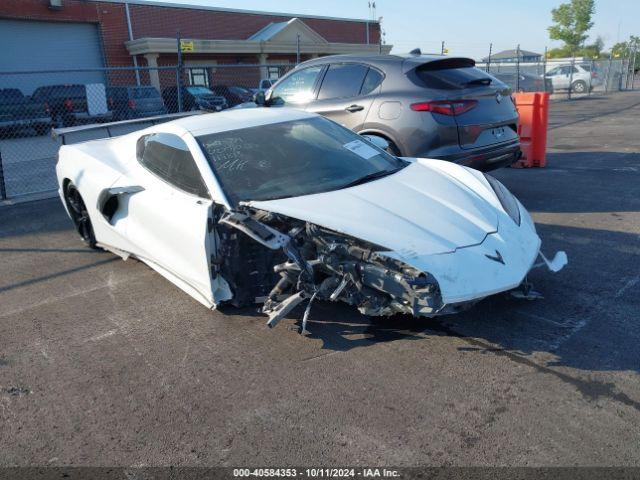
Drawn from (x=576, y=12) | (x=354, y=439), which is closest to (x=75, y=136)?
(x=354, y=439)

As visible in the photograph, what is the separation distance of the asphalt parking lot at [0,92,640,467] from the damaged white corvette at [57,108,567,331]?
290 mm

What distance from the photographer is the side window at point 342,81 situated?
706 cm

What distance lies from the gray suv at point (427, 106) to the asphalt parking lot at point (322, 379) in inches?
66.5

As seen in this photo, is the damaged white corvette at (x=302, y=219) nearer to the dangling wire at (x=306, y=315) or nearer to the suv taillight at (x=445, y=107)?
the dangling wire at (x=306, y=315)

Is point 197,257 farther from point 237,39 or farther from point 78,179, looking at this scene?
point 237,39

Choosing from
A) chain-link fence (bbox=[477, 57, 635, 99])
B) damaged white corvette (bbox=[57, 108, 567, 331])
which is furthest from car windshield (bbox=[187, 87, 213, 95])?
damaged white corvette (bbox=[57, 108, 567, 331])

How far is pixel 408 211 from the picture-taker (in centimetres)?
377

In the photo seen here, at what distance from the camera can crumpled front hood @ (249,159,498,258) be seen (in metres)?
3.46

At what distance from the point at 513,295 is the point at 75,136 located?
5.01 meters

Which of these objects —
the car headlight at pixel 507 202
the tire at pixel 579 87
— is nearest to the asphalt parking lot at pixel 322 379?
the car headlight at pixel 507 202

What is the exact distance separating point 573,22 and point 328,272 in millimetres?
63092

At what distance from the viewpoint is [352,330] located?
3889 millimetres

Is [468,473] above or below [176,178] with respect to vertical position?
below

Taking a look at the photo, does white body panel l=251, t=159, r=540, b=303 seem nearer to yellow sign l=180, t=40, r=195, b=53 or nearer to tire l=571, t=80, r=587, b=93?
yellow sign l=180, t=40, r=195, b=53
